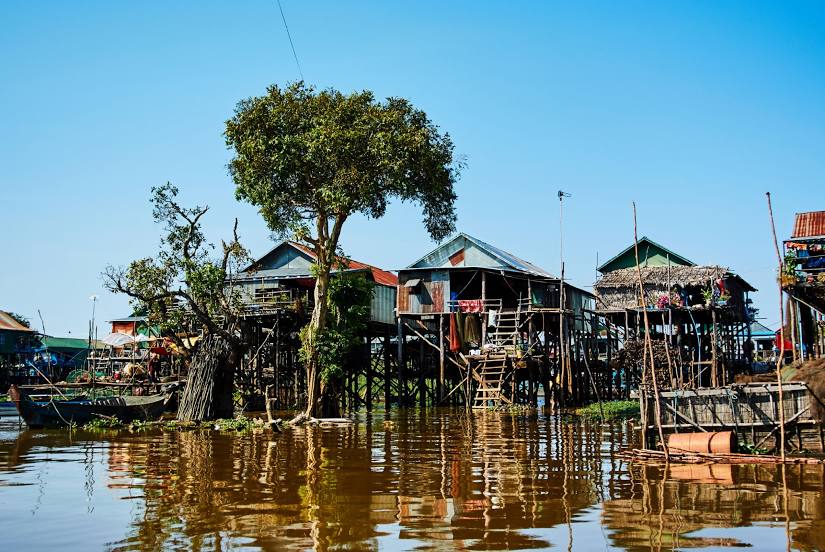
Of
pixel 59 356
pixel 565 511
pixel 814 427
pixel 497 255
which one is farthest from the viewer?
pixel 59 356

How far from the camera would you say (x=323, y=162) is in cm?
2555

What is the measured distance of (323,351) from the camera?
27.6 metres

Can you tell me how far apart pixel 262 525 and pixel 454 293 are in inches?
1022

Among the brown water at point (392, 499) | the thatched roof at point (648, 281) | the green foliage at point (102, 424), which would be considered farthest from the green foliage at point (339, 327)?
the brown water at point (392, 499)

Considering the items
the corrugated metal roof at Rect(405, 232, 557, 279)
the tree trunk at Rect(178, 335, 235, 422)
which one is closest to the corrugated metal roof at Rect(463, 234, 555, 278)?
the corrugated metal roof at Rect(405, 232, 557, 279)

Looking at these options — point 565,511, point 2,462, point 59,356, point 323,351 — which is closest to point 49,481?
point 2,462

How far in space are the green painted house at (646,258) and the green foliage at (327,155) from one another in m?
11.7

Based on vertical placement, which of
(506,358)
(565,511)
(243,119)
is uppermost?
(243,119)

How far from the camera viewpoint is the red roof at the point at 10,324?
177 ft

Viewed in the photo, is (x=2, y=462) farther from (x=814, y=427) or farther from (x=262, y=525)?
(x=814, y=427)

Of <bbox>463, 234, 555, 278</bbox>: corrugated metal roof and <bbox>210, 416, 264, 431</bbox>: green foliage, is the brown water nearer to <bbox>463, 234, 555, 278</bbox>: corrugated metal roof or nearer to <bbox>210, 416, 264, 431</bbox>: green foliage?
<bbox>210, 416, 264, 431</bbox>: green foliage

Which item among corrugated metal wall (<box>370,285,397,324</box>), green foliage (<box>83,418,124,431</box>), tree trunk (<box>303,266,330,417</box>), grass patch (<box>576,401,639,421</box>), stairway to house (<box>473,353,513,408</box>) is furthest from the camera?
corrugated metal wall (<box>370,285,397,324</box>)

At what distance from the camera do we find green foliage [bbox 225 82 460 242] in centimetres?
2530

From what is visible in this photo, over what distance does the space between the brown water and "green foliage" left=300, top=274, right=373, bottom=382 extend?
398 inches
